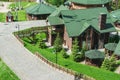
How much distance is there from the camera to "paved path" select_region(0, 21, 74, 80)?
47625 mm

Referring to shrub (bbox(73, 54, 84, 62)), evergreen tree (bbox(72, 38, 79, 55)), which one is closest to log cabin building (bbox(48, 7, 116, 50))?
evergreen tree (bbox(72, 38, 79, 55))

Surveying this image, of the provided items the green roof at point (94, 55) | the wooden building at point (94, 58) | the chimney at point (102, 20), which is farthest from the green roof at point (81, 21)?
the wooden building at point (94, 58)

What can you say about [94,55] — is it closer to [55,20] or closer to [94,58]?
[94,58]

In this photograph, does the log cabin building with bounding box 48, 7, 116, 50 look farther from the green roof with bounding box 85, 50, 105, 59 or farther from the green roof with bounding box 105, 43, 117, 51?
the green roof with bounding box 85, 50, 105, 59

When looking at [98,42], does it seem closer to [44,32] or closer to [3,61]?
[44,32]

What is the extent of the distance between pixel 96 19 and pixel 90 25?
3866 mm

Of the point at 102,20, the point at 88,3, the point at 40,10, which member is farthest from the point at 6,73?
the point at 88,3

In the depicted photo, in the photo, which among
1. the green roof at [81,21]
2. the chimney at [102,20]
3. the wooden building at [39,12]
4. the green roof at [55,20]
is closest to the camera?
the green roof at [81,21]

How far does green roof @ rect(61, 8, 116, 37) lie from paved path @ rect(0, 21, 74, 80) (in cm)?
1189

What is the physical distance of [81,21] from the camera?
6831 cm

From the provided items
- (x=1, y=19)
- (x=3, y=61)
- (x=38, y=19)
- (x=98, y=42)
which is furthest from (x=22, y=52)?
(x=1, y=19)

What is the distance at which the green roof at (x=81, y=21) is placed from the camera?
219 feet

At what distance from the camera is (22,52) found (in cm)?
5688

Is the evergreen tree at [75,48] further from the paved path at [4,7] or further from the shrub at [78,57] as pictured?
the paved path at [4,7]
